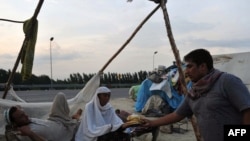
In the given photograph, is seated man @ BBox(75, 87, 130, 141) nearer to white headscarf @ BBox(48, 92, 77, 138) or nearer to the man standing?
white headscarf @ BBox(48, 92, 77, 138)

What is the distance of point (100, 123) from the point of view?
244 inches

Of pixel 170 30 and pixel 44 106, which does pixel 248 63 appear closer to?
pixel 170 30

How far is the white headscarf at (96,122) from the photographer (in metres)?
5.92

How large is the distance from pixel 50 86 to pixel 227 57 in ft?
68.7

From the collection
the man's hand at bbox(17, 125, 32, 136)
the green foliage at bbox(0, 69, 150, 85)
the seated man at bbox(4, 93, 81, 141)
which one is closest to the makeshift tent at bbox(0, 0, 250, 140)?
the seated man at bbox(4, 93, 81, 141)

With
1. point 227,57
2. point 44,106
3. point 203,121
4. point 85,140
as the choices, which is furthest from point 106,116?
point 227,57

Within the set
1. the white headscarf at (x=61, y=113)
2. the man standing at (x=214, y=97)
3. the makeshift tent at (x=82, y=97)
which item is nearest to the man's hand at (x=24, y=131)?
the white headscarf at (x=61, y=113)

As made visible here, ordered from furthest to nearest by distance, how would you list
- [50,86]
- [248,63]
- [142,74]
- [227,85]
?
[142,74]
[50,86]
[248,63]
[227,85]

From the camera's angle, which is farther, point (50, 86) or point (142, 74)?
point (142, 74)

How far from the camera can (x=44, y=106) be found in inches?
294

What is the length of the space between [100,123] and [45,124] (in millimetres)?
895

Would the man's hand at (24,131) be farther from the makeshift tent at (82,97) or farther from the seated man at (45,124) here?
the makeshift tent at (82,97)

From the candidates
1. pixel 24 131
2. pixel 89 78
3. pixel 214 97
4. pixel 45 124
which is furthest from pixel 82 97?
pixel 89 78

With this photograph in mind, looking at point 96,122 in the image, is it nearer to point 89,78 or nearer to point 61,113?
point 61,113
